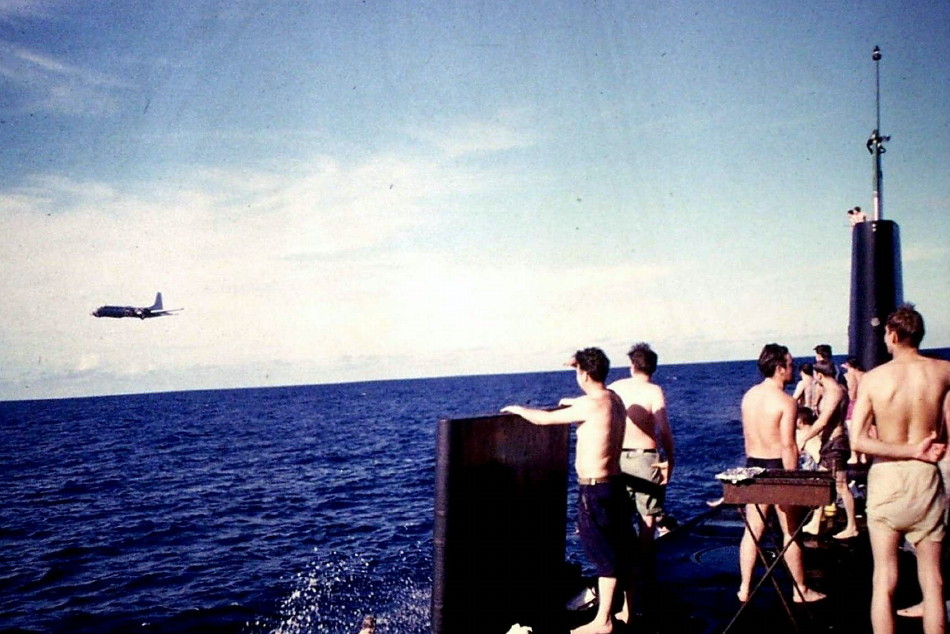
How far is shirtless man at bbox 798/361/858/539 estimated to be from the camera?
6602mm

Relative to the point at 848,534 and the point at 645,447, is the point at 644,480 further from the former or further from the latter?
the point at 848,534

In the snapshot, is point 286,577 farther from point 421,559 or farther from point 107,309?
point 107,309

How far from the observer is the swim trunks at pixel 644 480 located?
16.4ft

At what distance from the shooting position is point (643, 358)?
5.18 meters

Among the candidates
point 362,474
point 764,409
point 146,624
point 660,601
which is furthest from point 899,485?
point 362,474

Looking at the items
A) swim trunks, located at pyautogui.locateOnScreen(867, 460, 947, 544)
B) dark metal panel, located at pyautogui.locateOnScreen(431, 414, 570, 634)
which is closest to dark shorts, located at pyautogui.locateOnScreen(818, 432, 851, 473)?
dark metal panel, located at pyautogui.locateOnScreen(431, 414, 570, 634)

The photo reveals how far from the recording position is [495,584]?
4652mm

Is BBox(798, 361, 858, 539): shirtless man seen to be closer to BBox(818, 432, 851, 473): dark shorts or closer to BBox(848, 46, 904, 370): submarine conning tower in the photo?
BBox(818, 432, 851, 473): dark shorts

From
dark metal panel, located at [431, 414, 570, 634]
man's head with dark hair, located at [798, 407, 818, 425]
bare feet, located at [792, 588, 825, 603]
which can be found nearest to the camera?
dark metal panel, located at [431, 414, 570, 634]

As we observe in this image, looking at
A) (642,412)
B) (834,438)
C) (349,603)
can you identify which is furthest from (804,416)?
(349,603)

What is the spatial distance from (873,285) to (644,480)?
7069 millimetres

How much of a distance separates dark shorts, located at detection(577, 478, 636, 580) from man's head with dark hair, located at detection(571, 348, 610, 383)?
725mm

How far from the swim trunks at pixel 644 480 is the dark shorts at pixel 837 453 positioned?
331 centimetres

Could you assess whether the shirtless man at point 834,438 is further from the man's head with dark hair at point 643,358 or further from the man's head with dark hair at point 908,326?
the man's head with dark hair at point 908,326
